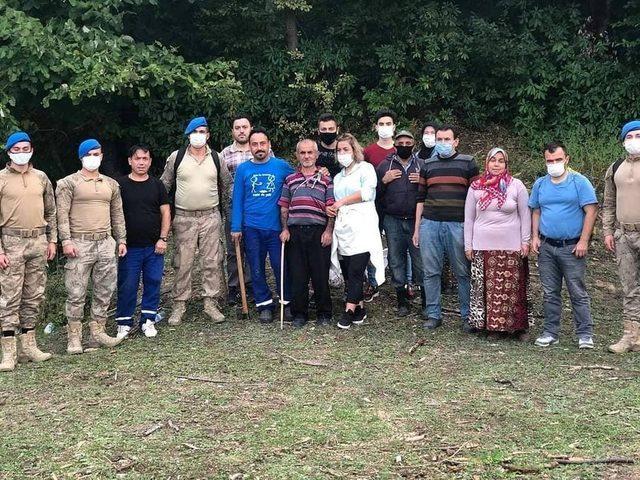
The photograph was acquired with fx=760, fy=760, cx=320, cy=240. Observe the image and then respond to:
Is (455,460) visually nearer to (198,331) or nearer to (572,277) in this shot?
(572,277)

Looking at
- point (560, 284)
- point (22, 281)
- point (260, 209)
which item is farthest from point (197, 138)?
point (560, 284)

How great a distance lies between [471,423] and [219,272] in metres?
3.23

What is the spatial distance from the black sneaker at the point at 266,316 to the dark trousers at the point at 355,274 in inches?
29.8

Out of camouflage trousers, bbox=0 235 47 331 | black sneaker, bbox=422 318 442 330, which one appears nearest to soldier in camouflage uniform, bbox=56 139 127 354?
camouflage trousers, bbox=0 235 47 331

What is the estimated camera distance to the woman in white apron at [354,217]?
669 cm

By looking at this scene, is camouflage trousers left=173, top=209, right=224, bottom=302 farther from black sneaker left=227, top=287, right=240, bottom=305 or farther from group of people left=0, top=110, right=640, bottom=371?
black sneaker left=227, top=287, right=240, bottom=305

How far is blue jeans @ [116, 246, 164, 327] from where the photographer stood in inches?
264

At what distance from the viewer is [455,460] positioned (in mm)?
4176

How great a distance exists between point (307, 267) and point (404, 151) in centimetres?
141

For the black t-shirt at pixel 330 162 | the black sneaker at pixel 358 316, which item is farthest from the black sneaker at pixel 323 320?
the black t-shirt at pixel 330 162

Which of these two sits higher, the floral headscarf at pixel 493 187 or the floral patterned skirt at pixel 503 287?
the floral headscarf at pixel 493 187

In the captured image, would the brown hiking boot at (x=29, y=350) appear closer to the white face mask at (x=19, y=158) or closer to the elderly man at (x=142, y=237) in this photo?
the elderly man at (x=142, y=237)

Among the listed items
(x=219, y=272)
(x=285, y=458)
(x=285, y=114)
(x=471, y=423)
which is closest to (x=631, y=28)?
(x=285, y=114)

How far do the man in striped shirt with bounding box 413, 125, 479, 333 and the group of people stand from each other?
12 mm
